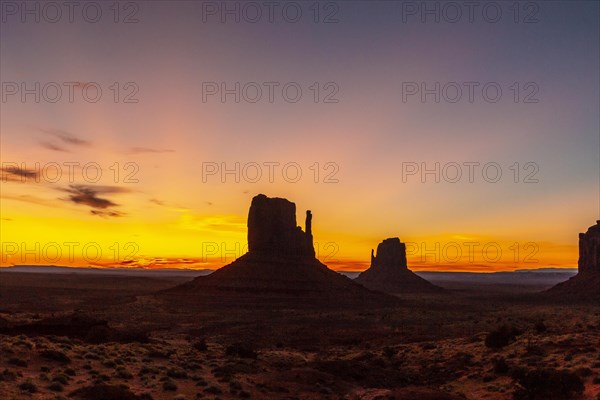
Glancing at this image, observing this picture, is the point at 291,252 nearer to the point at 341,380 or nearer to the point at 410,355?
the point at 410,355

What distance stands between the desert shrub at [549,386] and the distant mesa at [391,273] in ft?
514

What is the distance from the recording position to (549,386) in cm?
2161

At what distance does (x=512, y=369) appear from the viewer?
87.2ft

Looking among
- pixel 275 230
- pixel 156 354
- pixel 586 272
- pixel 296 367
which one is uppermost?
pixel 275 230

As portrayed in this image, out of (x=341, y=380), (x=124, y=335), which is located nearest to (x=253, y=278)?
(x=124, y=335)

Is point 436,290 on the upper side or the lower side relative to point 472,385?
lower

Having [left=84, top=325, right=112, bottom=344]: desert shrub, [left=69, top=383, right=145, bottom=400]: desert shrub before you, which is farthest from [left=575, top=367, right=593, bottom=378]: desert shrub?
[left=84, top=325, right=112, bottom=344]: desert shrub

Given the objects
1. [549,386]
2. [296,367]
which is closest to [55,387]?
[296,367]

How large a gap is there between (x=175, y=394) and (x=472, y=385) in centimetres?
1522

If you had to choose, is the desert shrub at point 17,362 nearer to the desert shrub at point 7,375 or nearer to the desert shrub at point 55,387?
the desert shrub at point 7,375

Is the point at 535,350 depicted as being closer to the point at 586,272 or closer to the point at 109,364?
the point at 109,364

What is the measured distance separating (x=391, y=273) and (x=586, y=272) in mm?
69110

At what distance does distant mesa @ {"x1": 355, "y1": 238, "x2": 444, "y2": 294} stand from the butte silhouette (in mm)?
59738

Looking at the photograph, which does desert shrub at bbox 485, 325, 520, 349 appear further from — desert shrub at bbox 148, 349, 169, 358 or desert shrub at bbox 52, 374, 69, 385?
desert shrub at bbox 52, 374, 69, 385
